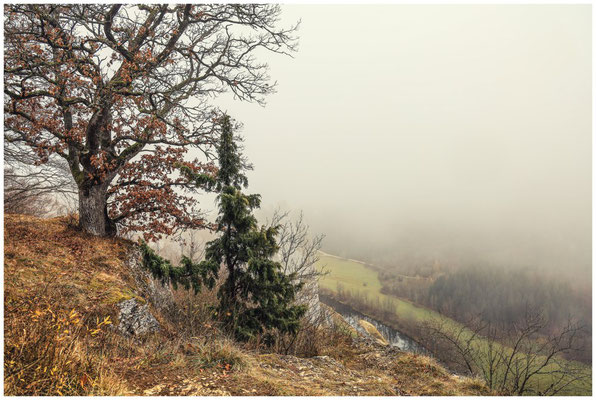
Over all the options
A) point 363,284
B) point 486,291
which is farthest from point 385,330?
point 486,291

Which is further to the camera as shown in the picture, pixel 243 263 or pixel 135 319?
pixel 243 263

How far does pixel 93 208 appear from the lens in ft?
30.6

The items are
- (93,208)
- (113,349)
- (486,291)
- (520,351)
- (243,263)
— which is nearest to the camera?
(113,349)

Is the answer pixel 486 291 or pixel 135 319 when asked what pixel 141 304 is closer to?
pixel 135 319

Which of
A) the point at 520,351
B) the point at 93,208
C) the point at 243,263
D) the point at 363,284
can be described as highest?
the point at 93,208

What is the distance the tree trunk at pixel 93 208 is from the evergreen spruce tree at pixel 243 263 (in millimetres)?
3603

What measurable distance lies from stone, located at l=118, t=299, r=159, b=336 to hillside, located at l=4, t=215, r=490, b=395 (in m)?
0.08

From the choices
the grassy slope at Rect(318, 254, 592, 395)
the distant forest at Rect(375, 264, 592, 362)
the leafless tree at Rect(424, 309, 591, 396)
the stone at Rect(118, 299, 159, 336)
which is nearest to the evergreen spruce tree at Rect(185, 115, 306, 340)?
the stone at Rect(118, 299, 159, 336)

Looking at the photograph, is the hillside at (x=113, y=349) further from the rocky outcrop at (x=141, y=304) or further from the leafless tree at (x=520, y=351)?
the leafless tree at (x=520, y=351)

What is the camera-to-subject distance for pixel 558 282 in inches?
3912

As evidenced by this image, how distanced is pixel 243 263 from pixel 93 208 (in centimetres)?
524

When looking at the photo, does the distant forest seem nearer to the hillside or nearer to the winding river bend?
the winding river bend

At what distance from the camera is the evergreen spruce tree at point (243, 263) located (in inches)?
314

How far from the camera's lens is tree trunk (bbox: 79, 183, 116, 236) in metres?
9.25
